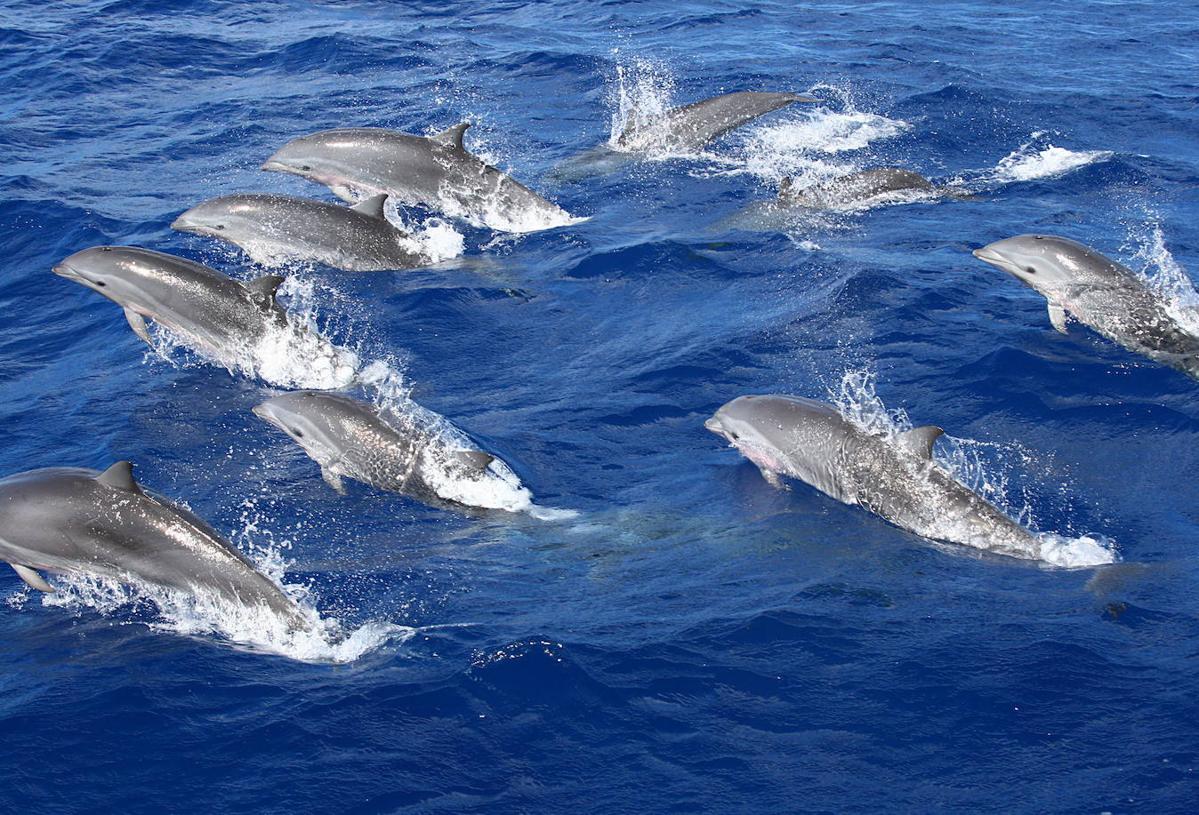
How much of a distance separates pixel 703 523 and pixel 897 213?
24.7ft

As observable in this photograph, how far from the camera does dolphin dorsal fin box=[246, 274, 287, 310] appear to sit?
12.1 meters

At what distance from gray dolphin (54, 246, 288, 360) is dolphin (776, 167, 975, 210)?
6.90 meters

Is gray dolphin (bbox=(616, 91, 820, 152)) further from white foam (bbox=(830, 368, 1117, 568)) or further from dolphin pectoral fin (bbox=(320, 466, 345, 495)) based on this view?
dolphin pectoral fin (bbox=(320, 466, 345, 495))

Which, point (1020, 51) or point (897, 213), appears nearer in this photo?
point (897, 213)

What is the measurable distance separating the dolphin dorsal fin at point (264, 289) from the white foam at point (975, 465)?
17.4 feet

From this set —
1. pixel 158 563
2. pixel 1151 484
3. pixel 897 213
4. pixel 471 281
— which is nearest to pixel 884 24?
pixel 897 213

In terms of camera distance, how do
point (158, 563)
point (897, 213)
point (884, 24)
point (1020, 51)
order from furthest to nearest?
1. point (884, 24)
2. point (1020, 51)
3. point (897, 213)
4. point (158, 563)

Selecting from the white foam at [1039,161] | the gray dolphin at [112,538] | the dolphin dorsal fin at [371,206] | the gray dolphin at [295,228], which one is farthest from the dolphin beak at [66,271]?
the white foam at [1039,161]

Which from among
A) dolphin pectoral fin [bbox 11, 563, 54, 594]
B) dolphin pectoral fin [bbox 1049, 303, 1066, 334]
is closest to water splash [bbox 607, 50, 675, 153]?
dolphin pectoral fin [bbox 1049, 303, 1066, 334]

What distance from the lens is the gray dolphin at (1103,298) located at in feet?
39.7

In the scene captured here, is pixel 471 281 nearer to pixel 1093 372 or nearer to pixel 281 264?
pixel 281 264

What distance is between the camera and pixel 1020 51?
23.5 meters

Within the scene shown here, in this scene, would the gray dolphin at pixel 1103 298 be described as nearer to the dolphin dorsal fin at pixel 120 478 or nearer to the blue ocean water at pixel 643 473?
the blue ocean water at pixel 643 473

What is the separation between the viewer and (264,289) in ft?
39.6
